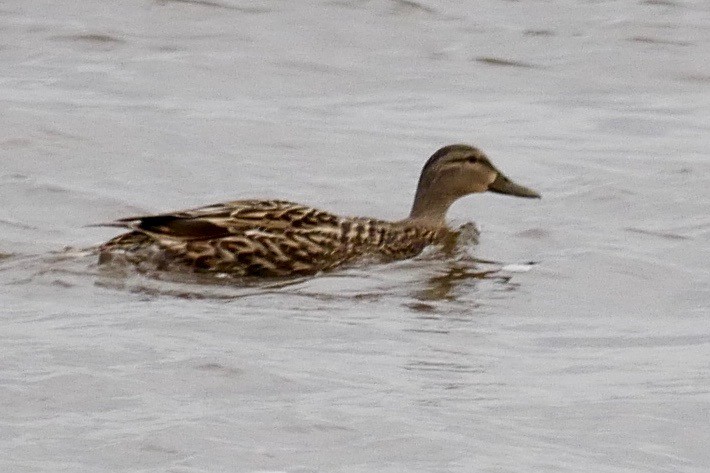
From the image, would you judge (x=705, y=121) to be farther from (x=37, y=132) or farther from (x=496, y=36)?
(x=37, y=132)

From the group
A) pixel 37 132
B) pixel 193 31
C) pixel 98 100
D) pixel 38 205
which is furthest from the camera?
pixel 193 31

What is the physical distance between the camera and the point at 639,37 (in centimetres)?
2020

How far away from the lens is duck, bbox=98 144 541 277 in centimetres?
1230

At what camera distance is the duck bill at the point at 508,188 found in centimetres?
1380

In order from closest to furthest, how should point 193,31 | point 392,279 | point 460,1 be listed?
point 392,279 → point 193,31 → point 460,1

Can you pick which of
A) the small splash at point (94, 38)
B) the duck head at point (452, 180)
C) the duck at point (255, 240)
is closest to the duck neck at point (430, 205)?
the duck head at point (452, 180)

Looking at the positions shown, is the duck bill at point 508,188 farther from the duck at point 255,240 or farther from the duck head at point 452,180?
the duck at point 255,240

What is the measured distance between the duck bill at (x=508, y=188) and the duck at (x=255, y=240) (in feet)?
2.70

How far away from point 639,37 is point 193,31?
4.03 meters

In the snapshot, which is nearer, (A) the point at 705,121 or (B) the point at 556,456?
(B) the point at 556,456

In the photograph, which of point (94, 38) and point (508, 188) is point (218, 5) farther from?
point (508, 188)

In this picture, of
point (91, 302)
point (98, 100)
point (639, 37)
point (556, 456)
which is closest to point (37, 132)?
point (98, 100)

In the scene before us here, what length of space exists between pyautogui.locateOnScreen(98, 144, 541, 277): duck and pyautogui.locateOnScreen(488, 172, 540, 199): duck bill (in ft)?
2.70

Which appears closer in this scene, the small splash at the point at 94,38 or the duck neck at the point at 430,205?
the duck neck at the point at 430,205
